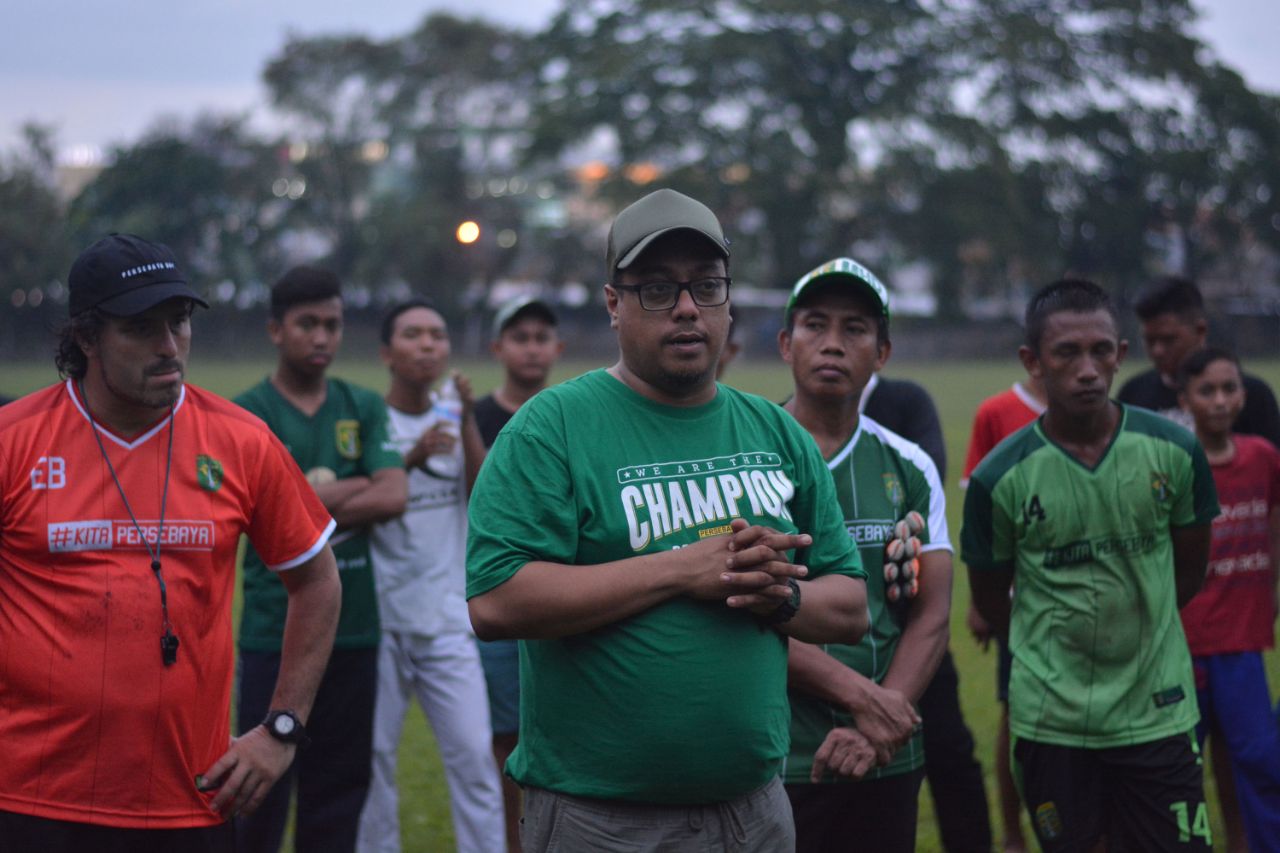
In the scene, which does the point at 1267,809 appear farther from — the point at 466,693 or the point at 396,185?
the point at 396,185

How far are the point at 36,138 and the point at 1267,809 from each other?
62087mm

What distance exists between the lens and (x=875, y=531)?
4.16 metres

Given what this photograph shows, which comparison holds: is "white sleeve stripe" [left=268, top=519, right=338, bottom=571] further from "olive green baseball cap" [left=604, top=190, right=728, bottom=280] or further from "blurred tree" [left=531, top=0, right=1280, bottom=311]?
"blurred tree" [left=531, top=0, right=1280, bottom=311]

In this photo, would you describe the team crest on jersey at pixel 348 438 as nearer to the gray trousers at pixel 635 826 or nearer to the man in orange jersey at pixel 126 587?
the man in orange jersey at pixel 126 587

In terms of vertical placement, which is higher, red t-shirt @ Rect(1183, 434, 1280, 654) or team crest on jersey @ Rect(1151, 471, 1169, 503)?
team crest on jersey @ Rect(1151, 471, 1169, 503)

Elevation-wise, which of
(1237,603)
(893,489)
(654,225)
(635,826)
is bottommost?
(635,826)

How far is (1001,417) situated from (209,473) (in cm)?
408

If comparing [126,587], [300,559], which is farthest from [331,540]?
[126,587]

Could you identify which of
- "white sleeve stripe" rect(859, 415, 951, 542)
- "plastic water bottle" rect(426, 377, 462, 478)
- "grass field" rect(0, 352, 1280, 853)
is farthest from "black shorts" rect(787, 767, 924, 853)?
"plastic water bottle" rect(426, 377, 462, 478)

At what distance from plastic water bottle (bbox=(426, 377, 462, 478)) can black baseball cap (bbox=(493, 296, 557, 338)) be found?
377mm

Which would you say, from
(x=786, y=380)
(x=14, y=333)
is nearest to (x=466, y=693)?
(x=786, y=380)

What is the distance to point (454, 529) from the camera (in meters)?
6.42

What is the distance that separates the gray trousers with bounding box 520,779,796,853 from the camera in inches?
117

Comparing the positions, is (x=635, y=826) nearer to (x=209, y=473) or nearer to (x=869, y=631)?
(x=869, y=631)
